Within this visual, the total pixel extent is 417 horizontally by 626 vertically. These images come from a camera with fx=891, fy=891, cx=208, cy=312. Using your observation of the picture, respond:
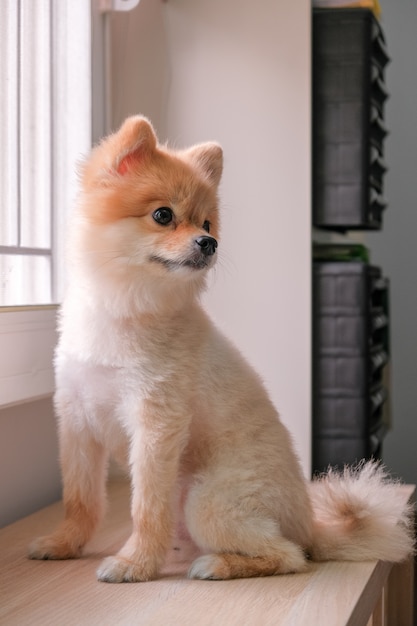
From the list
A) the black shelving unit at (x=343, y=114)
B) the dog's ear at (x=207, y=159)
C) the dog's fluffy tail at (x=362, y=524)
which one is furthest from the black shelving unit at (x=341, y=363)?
the dog's ear at (x=207, y=159)

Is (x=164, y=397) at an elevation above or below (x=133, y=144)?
below

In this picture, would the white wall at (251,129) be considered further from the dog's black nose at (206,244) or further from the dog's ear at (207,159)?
the dog's black nose at (206,244)

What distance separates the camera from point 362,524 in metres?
1.33

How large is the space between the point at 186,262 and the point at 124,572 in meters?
0.42

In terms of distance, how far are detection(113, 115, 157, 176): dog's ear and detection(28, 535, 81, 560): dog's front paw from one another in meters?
0.54

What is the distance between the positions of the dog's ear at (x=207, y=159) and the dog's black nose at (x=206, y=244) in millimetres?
169

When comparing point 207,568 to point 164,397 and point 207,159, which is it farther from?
point 207,159

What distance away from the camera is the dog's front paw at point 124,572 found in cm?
117

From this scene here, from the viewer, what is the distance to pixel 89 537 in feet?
4.33

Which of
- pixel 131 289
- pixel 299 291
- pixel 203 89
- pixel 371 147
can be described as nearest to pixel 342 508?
pixel 131 289

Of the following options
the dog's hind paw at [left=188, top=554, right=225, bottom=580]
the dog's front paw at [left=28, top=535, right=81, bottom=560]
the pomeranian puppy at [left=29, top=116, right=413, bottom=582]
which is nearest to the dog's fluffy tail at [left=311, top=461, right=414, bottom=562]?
the pomeranian puppy at [left=29, top=116, right=413, bottom=582]

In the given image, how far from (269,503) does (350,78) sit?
3.19 ft

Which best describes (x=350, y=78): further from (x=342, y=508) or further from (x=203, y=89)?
(x=342, y=508)

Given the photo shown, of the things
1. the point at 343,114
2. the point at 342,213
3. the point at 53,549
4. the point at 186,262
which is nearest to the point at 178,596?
the point at 53,549
